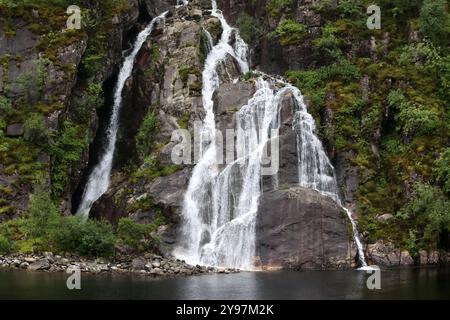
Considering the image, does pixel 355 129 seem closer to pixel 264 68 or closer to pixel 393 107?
pixel 393 107

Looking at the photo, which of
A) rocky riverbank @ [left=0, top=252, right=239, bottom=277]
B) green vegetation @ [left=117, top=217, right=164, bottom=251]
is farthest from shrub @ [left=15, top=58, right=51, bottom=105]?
rocky riverbank @ [left=0, top=252, right=239, bottom=277]

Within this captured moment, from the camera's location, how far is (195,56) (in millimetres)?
60500

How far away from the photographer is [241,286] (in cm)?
3484

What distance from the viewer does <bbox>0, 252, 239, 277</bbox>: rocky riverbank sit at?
136 feet

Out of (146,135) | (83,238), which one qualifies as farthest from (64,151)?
(83,238)

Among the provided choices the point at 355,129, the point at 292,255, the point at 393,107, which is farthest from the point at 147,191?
the point at 393,107

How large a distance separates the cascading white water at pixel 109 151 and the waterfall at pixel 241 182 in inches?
373

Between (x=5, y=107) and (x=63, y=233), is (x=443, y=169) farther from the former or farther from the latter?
(x=5, y=107)

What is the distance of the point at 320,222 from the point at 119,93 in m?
25.5

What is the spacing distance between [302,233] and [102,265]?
13.6 metres

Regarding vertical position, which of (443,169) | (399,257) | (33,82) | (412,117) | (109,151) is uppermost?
(33,82)

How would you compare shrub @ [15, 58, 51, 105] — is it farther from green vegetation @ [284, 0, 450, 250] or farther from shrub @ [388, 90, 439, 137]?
shrub @ [388, 90, 439, 137]

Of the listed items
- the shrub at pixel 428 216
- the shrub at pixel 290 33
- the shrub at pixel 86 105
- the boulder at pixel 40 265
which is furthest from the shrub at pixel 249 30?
the boulder at pixel 40 265

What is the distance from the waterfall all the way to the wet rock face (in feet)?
3.45
